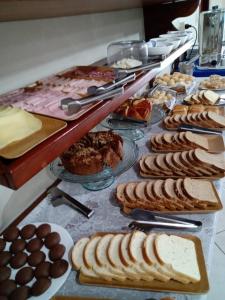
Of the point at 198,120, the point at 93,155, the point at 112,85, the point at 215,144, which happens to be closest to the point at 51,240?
the point at 93,155

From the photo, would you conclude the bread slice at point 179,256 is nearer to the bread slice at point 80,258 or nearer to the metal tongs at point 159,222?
the metal tongs at point 159,222

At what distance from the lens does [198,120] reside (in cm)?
113

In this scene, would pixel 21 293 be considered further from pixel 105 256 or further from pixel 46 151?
pixel 46 151

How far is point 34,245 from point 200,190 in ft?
1.50

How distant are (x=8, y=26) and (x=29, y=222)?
1.75 ft

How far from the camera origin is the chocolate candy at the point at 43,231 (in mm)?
636

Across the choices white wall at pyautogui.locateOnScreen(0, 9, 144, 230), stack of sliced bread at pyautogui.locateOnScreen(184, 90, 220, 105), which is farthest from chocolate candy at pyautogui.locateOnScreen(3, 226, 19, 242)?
stack of sliced bread at pyautogui.locateOnScreen(184, 90, 220, 105)

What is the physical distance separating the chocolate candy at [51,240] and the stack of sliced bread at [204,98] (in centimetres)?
104

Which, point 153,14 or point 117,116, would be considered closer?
point 117,116

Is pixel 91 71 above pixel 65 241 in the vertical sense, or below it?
above

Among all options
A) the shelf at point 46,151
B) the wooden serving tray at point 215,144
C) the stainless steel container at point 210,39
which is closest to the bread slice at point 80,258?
the shelf at point 46,151

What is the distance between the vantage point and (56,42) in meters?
0.85

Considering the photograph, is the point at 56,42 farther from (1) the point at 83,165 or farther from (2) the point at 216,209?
(2) the point at 216,209

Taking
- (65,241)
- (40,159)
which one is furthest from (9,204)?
(40,159)
